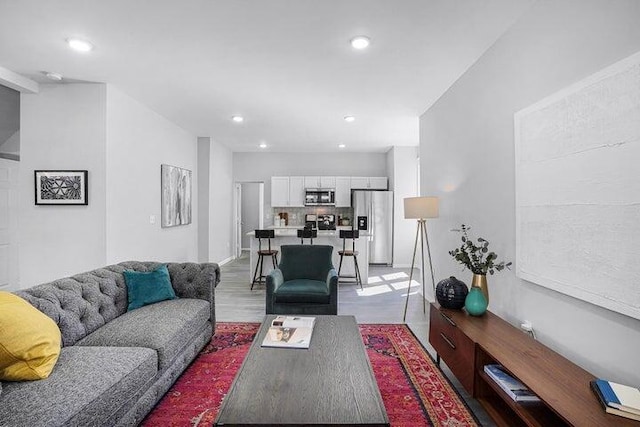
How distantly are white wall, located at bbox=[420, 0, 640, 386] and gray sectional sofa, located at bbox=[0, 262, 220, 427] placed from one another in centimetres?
252

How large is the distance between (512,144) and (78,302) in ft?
11.1

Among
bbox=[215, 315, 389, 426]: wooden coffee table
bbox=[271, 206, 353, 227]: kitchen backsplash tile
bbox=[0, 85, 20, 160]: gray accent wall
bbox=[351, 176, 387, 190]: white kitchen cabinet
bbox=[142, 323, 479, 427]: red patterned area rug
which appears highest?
bbox=[0, 85, 20, 160]: gray accent wall

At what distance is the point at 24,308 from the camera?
1877mm

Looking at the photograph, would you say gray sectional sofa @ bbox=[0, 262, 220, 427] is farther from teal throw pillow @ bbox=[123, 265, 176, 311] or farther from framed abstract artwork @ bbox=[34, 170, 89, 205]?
framed abstract artwork @ bbox=[34, 170, 89, 205]

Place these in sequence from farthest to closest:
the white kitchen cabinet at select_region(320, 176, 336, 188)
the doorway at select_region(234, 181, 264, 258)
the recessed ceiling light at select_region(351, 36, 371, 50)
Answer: the doorway at select_region(234, 181, 264, 258) < the white kitchen cabinet at select_region(320, 176, 336, 188) < the recessed ceiling light at select_region(351, 36, 371, 50)

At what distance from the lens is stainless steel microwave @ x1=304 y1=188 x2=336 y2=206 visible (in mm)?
8297

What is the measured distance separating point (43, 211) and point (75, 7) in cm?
256

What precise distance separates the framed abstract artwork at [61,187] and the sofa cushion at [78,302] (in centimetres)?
169

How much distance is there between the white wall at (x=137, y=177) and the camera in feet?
13.5

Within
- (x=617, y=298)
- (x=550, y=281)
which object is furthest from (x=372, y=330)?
(x=617, y=298)

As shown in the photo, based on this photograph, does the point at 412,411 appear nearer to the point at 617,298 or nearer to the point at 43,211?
the point at 617,298

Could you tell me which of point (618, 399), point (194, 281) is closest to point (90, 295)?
point (194, 281)

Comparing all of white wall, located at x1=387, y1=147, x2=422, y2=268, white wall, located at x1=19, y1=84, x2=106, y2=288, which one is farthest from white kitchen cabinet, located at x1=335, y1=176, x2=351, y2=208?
white wall, located at x1=19, y1=84, x2=106, y2=288

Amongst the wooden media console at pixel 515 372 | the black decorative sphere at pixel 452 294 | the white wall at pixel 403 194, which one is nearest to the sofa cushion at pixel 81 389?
the wooden media console at pixel 515 372
